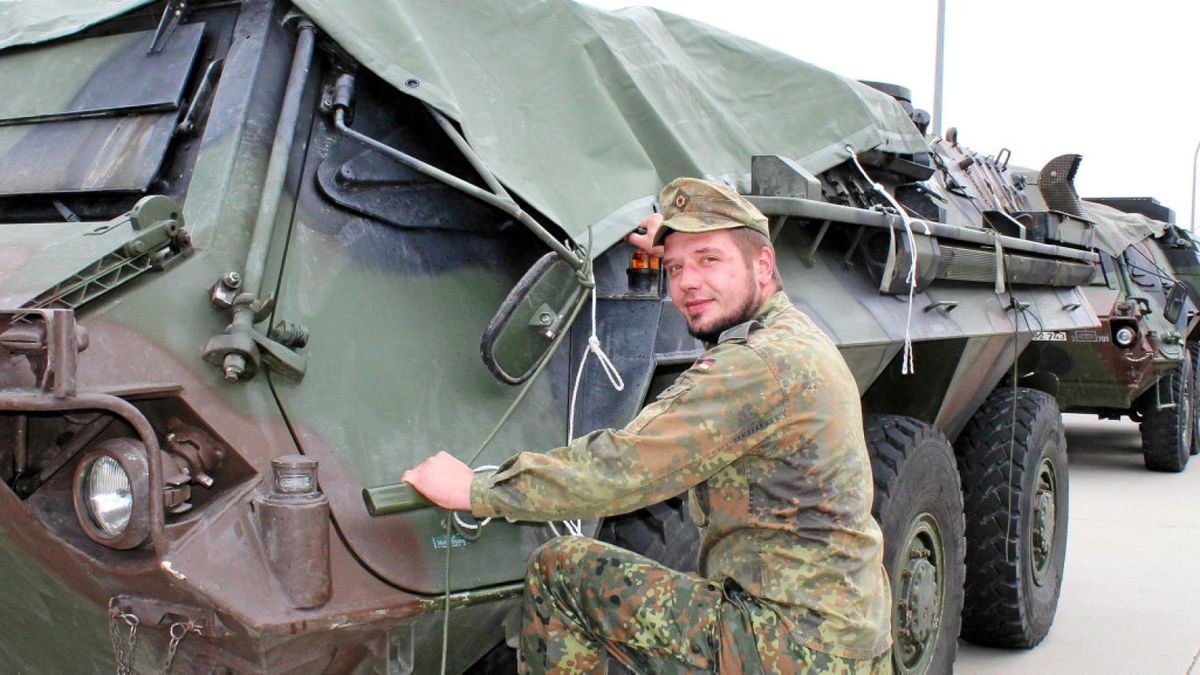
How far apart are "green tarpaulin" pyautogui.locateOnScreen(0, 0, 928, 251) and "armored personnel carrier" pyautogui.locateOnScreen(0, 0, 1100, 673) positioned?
0.4 inches

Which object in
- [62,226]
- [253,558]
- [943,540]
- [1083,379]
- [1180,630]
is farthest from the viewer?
[1083,379]

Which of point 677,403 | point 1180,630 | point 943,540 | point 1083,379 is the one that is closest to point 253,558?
point 677,403

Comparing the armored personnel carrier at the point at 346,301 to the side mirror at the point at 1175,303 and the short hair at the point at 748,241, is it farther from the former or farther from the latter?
the side mirror at the point at 1175,303

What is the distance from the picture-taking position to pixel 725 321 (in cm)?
260

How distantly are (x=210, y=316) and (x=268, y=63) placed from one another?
2.21 feet

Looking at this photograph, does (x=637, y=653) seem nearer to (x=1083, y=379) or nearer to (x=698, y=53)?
(x=698, y=53)

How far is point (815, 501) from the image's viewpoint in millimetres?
2480

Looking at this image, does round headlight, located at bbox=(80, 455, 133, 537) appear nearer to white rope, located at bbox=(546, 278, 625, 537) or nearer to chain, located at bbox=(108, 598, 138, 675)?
chain, located at bbox=(108, 598, 138, 675)

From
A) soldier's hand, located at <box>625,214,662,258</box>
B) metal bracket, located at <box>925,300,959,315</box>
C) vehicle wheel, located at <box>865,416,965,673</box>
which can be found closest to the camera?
soldier's hand, located at <box>625,214,662,258</box>

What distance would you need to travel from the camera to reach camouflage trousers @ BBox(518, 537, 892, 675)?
2.43 meters

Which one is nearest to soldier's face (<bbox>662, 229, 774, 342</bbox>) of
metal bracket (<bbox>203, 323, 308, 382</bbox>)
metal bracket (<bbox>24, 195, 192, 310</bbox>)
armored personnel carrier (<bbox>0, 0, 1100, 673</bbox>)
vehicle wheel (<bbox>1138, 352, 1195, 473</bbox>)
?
armored personnel carrier (<bbox>0, 0, 1100, 673</bbox>)

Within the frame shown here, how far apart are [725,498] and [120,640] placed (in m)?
1.17

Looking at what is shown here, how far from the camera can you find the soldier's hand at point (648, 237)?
2826 millimetres

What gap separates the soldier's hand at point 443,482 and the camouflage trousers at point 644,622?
33cm
